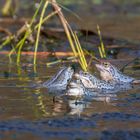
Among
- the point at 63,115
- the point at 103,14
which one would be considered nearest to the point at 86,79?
the point at 63,115

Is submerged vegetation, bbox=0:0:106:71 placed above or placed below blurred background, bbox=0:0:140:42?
below

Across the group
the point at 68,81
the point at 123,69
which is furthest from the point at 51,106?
the point at 123,69

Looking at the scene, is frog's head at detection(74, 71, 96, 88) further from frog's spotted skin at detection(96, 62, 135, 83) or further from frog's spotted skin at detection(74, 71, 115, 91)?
frog's spotted skin at detection(96, 62, 135, 83)

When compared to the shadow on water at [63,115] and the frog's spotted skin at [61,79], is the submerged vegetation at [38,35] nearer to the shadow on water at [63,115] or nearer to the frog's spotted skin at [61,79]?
the frog's spotted skin at [61,79]

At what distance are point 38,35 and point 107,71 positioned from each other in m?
0.97

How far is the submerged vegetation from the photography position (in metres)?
7.38

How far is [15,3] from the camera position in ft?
51.9

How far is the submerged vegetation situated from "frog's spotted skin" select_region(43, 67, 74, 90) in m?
0.18

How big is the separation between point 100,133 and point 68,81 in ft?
6.22

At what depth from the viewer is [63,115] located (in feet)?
20.2

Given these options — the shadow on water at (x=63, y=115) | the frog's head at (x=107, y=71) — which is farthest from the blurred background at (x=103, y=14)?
the shadow on water at (x=63, y=115)

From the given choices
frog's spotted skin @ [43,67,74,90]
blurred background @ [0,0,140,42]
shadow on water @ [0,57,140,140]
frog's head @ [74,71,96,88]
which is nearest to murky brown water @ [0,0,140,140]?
shadow on water @ [0,57,140,140]

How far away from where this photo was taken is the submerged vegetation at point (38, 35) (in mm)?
7375

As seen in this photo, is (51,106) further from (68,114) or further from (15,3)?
(15,3)
